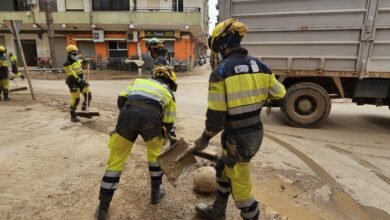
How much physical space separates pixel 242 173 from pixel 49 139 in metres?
4.24

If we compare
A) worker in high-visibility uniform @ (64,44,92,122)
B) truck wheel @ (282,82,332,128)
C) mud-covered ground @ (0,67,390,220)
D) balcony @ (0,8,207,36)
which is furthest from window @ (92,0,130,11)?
truck wheel @ (282,82,332,128)

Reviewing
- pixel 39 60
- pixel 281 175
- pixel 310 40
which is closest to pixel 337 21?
pixel 310 40

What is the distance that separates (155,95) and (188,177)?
1.45 meters

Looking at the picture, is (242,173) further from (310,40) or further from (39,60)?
(39,60)

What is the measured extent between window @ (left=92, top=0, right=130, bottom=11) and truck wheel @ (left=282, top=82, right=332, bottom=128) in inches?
789

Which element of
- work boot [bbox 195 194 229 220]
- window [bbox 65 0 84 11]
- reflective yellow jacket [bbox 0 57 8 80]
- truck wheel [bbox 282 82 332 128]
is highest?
window [bbox 65 0 84 11]

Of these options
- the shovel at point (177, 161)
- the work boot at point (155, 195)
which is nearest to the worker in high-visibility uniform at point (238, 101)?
the shovel at point (177, 161)

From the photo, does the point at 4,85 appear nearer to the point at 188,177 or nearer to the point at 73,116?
the point at 73,116

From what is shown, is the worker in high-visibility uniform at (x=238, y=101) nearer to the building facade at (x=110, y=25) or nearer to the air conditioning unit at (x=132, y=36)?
the building facade at (x=110, y=25)

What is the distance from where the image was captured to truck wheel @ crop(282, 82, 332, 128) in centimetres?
660

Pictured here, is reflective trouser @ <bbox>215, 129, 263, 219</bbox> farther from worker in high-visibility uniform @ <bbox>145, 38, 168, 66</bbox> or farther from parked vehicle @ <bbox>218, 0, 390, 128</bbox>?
parked vehicle @ <bbox>218, 0, 390, 128</bbox>

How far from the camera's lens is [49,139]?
5.40 metres

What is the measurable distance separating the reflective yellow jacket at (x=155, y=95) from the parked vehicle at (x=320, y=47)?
14.3 ft

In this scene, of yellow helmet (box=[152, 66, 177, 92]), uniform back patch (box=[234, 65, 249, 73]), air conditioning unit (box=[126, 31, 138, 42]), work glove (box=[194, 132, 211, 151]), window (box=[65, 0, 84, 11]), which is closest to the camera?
uniform back patch (box=[234, 65, 249, 73])
